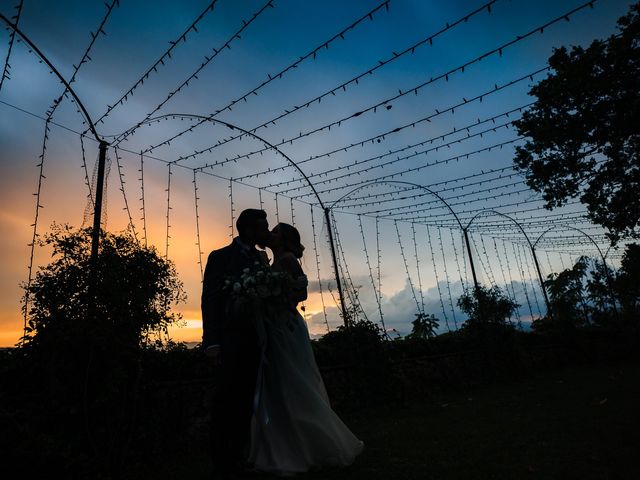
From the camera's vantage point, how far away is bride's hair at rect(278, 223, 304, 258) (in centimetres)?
402

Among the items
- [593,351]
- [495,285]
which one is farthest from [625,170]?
[495,285]

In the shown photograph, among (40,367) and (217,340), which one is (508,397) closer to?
(217,340)

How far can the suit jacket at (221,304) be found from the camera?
3.24 meters

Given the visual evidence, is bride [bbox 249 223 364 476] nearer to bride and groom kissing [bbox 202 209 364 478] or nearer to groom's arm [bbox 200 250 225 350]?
bride and groom kissing [bbox 202 209 364 478]

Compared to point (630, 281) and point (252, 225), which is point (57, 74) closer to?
point (252, 225)

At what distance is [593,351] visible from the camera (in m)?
15.8

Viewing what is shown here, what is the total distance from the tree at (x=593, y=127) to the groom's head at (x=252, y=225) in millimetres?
11236

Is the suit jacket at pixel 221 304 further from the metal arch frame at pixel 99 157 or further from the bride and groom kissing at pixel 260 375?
the metal arch frame at pixel 99 157

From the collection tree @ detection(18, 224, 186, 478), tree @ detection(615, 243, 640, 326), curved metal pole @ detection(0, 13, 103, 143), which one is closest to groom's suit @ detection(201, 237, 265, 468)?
tree @ detection(18, 224, 186, 478)

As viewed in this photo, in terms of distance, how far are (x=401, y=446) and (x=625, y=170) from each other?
12264mm

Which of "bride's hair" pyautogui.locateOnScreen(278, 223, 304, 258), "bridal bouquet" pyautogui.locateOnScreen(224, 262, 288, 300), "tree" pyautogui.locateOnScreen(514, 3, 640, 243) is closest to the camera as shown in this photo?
"bridal bouquet" pyautogui.locateOnScreen(224, 262, 288, 300)

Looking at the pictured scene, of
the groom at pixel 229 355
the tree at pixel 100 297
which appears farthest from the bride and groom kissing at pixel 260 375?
the tree at pixel 100 297

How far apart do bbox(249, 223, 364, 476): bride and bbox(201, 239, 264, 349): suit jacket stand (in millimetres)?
250

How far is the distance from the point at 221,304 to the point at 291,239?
1.04m
